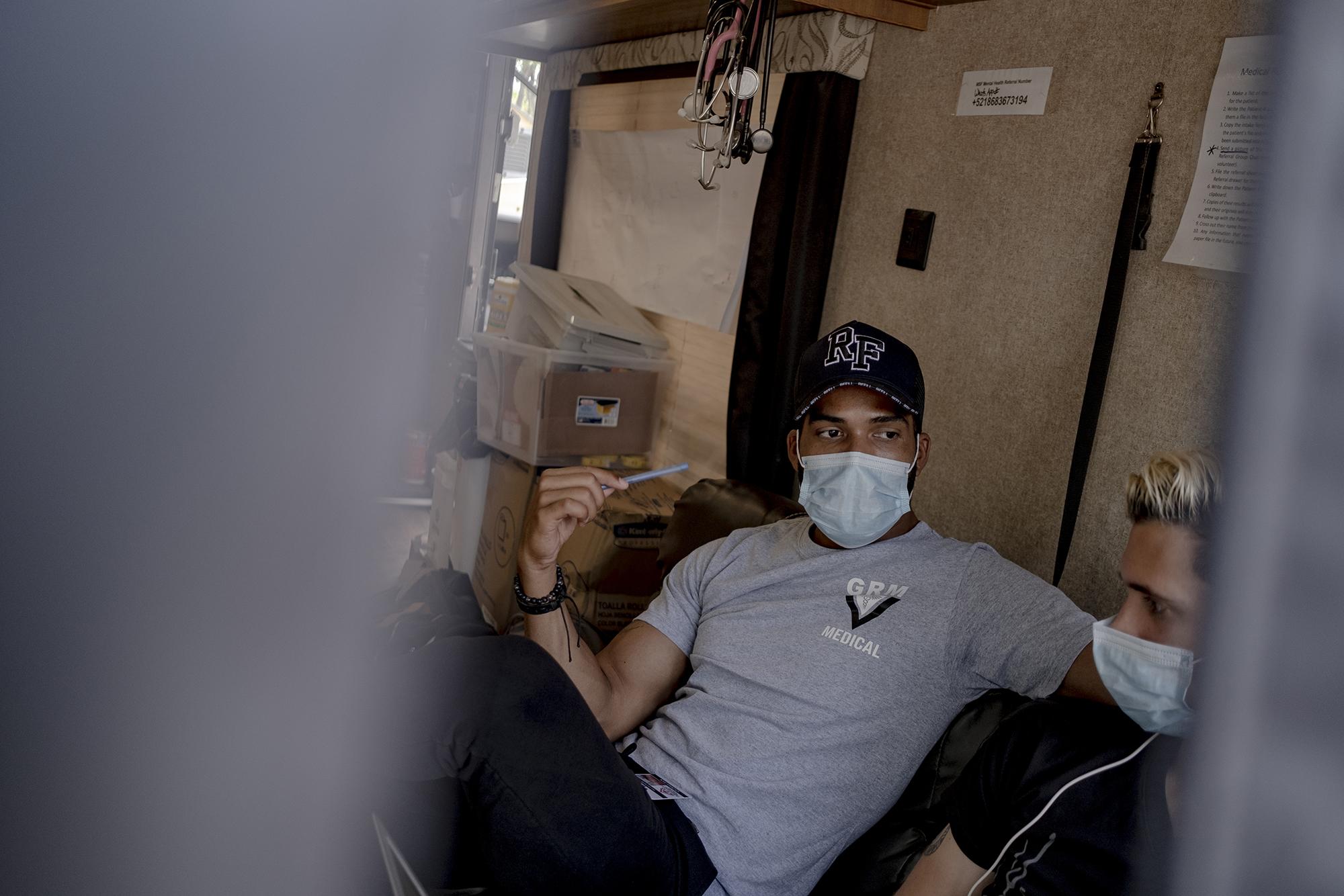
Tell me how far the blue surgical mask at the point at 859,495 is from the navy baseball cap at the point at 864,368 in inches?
4.3

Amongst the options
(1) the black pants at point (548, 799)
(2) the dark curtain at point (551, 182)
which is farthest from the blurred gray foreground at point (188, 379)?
(2) the dark curtain at point (551, 182)

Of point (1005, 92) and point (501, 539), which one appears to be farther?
point (501, 539)

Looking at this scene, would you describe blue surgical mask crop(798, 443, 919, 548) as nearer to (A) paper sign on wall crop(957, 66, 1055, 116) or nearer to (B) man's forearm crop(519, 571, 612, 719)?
(B) man's forearm crop(519, 571, 612, 719)

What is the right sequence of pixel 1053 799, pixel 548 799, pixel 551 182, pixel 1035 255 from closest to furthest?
pixel 1053 799 → pixel 548 799 → pixel 1035 255 → pixel 551 182

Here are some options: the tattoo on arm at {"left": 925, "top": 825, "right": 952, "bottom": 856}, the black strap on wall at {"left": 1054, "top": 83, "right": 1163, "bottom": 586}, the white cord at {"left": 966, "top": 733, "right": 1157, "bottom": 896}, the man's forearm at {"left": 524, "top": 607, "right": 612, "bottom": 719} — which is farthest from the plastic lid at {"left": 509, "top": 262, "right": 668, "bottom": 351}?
the white cord at {"left": 966, "top": 733, "right": 1157, "bottom": 896}

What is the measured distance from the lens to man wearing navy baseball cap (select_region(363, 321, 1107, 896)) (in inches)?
47.2

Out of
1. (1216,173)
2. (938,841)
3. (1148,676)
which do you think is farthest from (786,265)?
(1148,676)

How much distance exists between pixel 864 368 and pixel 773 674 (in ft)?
1.68

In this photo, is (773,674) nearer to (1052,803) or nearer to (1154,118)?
(1052,803)

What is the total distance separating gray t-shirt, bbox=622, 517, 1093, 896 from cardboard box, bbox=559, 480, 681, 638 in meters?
0.95

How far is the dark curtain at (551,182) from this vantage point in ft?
12.0

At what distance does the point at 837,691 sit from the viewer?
1487 mm

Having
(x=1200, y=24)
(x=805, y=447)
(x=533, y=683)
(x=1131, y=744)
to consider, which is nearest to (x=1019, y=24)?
(x=1200, y=24)

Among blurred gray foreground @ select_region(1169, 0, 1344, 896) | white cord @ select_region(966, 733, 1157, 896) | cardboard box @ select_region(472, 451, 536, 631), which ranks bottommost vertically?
cardboard box @ select_region(472, 451, 536, 631)
